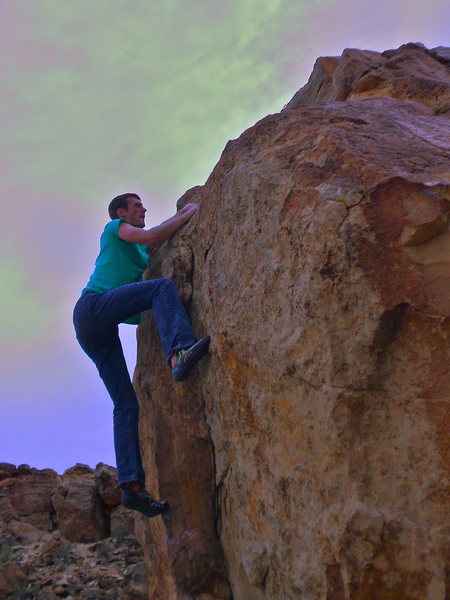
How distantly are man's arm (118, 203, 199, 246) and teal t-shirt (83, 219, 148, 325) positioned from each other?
0.42 feet

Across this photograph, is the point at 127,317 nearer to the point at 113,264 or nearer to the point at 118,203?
the point at 113,264

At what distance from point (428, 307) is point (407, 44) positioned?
491 centimetres

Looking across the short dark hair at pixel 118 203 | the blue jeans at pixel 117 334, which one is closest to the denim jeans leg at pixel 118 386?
the blue jeans at pixel 117 334

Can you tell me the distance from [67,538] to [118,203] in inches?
295

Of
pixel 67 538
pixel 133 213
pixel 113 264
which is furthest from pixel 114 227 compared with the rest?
pixel 67 538

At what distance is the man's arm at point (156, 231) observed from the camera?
18.8 feet

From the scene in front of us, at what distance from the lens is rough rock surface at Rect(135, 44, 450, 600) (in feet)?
10.8

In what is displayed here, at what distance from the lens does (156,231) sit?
18.9 ft

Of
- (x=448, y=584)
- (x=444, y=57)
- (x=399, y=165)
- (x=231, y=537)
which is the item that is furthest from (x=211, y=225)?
(x=444, y=57)

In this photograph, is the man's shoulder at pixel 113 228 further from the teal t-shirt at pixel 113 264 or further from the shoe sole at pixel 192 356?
the shoe sole at pixel 192 356

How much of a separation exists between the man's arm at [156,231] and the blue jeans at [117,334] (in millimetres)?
582

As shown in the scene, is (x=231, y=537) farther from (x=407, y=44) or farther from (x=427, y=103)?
(x=407, y=44)

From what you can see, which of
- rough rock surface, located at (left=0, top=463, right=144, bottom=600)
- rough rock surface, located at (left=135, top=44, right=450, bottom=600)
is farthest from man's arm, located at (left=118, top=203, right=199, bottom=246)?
rough rock surface, located at (left=0, top=463, right=144, bottom=600)

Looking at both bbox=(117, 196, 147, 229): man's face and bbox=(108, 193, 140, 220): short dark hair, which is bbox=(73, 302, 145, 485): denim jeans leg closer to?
bbox=(117, 196, 147, 229): man's face
